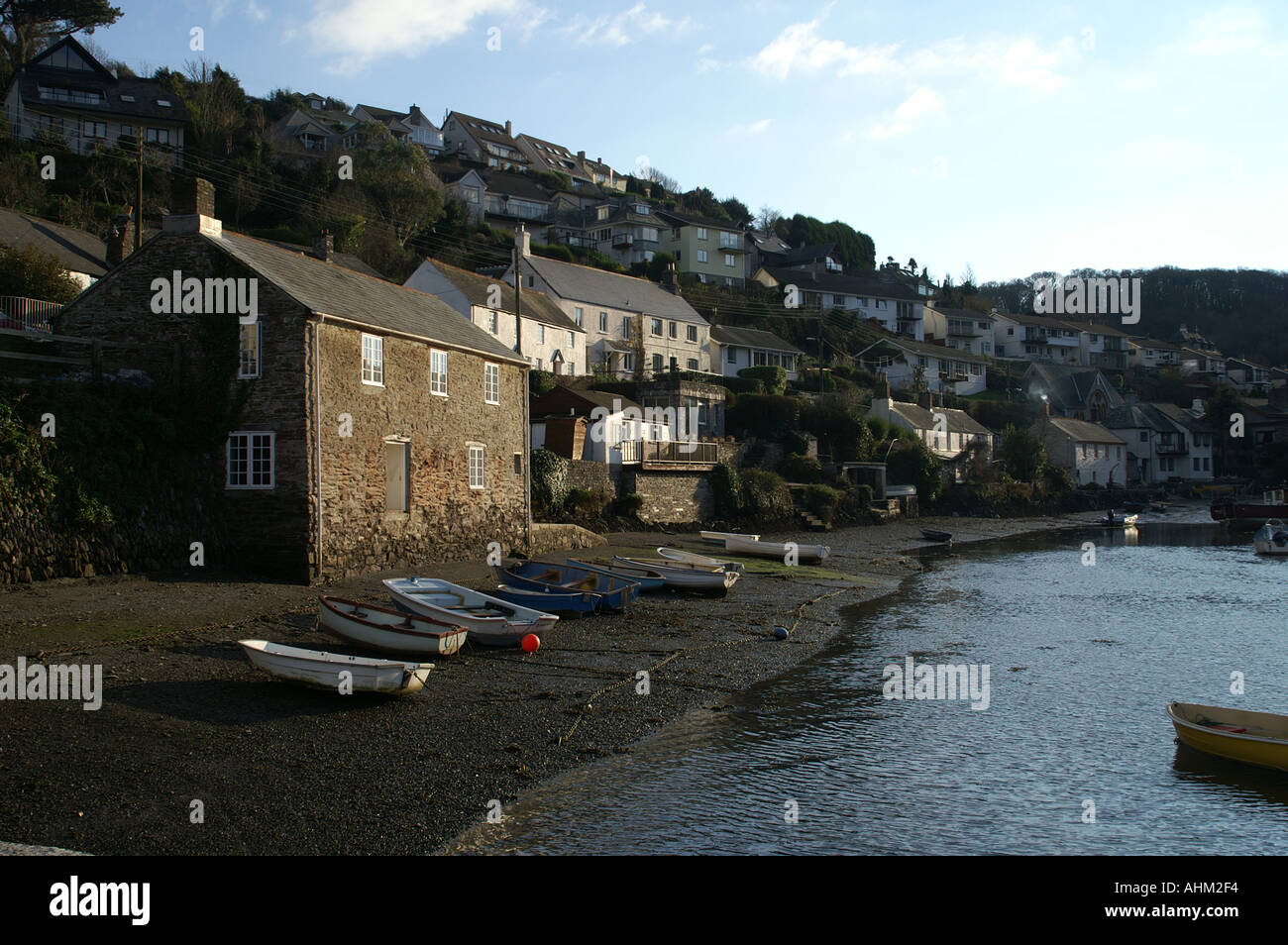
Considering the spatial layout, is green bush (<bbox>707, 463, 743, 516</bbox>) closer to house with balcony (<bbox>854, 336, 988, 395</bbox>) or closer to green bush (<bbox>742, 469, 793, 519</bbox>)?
green bush (<bbox>742, 469, 793, 519</bbox>)

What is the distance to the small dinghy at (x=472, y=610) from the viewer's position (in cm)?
1936

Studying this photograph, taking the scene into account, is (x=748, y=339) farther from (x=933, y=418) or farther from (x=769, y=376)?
(x=933, y=418)

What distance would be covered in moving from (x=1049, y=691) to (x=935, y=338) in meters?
103

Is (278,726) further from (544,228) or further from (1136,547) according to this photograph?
(544,228)

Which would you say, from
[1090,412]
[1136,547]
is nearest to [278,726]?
[1136,547]

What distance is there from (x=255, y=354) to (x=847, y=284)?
3923 inches

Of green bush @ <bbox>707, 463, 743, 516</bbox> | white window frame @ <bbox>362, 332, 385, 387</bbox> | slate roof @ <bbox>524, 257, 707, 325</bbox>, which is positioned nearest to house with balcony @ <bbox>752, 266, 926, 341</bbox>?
slate roof @ <bbox>524, 257, 707, 325</bbox>

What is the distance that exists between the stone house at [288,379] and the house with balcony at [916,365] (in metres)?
70.0

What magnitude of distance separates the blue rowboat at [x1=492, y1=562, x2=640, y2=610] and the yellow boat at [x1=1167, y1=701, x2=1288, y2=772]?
1306 centimetres

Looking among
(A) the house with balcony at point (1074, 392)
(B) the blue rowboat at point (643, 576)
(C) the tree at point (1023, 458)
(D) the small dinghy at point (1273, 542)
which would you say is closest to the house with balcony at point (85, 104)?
(B) the blue rowboat at point (643, 576)

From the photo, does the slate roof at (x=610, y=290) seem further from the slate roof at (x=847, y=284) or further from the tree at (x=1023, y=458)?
the slate roof at (x=847, y=284)

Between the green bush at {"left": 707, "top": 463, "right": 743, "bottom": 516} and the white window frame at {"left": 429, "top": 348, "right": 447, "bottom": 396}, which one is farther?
the green bush at {"left": 707, "top": 463, "right": 743, "bottom": 516}

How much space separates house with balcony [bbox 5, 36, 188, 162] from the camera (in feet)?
230

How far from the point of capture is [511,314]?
2235 inches
